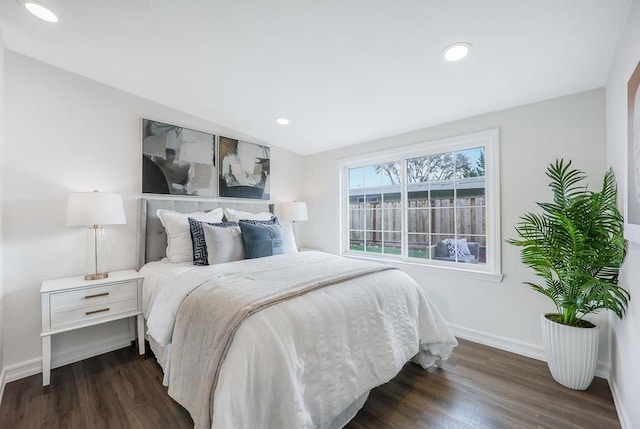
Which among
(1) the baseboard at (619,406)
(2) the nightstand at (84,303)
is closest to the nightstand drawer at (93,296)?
(2) the nightstand at (84,303)

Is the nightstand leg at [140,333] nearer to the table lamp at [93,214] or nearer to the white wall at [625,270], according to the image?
the table lamp at [93,214]

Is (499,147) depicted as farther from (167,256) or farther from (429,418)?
(167,256)

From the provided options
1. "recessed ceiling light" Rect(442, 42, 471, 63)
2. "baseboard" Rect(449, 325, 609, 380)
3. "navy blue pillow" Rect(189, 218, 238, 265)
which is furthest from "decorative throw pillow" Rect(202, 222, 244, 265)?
"baseboard" Rect(449, 325, 609, 380)

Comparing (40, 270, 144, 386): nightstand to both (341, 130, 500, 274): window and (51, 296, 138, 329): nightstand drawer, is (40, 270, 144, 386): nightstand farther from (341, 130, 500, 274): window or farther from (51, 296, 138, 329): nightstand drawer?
(341, 130, 500, 274): window

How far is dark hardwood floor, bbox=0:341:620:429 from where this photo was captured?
1587 millimetres

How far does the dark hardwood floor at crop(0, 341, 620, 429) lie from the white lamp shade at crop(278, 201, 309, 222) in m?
2.16

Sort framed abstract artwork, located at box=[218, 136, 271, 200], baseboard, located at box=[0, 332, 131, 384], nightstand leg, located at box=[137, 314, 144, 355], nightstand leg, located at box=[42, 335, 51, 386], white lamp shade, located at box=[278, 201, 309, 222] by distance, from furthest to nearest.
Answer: white lamp shade, located at box=[278, 201, 309, 222], framed abstract artwork, located at box=[218, 136, 271, 200], nightstand leg, located at box=[137, 314, 144, 355], baseboard, located at box=[0, 332, 131, 384], nightstand leg, located at box=[42, 335, 51, 386]

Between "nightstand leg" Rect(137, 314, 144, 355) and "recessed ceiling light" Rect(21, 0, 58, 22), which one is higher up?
"recessed ceiling light" Rect(21, 0, 58, 22)

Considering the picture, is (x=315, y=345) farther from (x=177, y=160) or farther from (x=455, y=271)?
(x=177, y=160)

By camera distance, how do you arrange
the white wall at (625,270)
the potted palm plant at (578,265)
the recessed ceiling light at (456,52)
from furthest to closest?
the recessed ceiling light at (456,52), the potted palm plant at (578,265), the white wall at (625,270)

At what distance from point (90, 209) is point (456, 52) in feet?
9.61

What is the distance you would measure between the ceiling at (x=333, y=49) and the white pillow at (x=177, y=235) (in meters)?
1.20

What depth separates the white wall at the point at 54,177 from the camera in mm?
2062

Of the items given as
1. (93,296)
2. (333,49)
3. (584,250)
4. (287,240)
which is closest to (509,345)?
(584,250)
